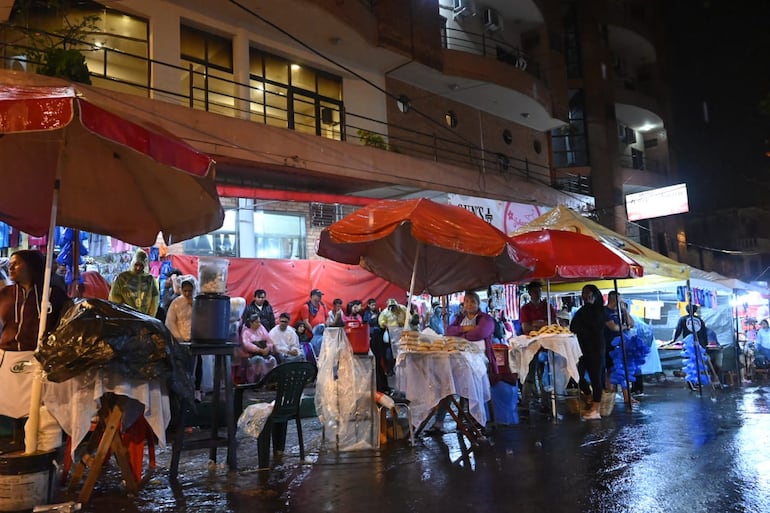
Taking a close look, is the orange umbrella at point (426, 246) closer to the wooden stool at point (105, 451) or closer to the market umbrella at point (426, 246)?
the market umbrella at point (426, 246)

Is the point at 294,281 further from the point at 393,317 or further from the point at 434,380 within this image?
the point at 434,380

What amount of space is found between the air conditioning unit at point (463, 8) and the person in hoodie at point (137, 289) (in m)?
17.8

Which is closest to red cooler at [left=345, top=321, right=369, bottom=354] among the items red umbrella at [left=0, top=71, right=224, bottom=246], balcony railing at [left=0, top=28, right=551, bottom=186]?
red umbrella at [left=0, top=71, right=224, bottom=246]

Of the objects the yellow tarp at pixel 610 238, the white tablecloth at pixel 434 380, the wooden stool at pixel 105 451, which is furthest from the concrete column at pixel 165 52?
the wooden stool at pixel 105 451

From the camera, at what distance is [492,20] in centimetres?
2259

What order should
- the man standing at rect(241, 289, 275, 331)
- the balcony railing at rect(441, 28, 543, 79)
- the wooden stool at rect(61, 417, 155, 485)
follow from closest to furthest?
1. the wooden stool at rect(61, 417, 155, 485)
2. the man standing at rect(241, 289, 275, 331)
3. the balcony railing at rect(441, 28, 543, 79)

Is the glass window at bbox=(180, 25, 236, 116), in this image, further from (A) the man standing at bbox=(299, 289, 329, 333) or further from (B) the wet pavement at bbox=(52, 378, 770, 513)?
(B) the wet pavement at bbox=(52, 378, 770, 513)

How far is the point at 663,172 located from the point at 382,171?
82.5ft

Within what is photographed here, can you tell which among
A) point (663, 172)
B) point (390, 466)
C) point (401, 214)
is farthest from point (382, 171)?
point (663, 172)

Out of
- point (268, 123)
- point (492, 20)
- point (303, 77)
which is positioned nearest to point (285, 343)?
point (268, 123)

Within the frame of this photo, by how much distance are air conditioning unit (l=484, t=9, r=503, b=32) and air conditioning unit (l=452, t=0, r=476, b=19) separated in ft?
2.10

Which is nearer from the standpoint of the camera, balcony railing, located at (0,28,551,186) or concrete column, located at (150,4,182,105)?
balcony railing, located at (0,28,551,186)

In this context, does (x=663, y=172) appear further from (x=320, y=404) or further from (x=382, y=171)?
(x=320, y=404)

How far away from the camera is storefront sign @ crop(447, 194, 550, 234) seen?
16.1 meters
